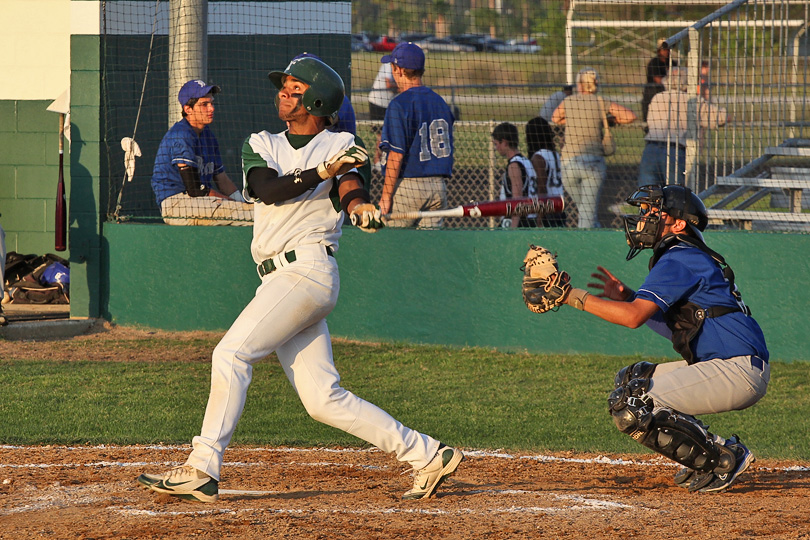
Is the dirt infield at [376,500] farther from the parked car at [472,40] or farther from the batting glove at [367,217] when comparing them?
the parked car at [472,40]

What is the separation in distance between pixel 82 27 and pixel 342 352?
396cm

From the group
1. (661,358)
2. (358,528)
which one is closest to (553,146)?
(661,358)

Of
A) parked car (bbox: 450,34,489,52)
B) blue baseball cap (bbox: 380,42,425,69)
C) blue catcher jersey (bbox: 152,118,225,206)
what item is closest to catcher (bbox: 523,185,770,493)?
blue baseball cap (bbox: 380,42,425,69)

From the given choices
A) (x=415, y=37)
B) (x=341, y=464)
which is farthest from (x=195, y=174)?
(x=415, y=37)

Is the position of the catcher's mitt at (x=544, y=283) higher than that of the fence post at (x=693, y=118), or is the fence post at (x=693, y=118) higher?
the fence post at (x=693, y=118)

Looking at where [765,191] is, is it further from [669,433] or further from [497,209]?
[669,433]

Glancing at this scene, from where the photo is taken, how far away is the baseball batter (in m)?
4.18

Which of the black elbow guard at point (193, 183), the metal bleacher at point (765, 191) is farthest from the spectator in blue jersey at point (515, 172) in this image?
the black elbow guard at point (193, 183)

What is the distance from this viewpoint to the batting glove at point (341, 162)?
163 inches

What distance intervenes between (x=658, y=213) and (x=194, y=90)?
4.87 m

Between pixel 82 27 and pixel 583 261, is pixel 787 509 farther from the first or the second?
pixel 82 27

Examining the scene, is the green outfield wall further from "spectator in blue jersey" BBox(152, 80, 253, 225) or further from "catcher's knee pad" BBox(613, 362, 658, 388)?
"catcher's knee pad" BBox(613, 362, 658, 388)

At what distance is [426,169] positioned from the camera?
27.7 feet

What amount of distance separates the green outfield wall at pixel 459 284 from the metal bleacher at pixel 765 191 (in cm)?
80
